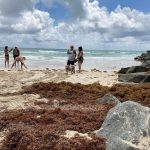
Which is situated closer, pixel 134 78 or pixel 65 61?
pixel 134 78

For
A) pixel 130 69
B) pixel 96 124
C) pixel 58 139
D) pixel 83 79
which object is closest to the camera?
pixel 58 139

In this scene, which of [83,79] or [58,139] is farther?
[83,79]

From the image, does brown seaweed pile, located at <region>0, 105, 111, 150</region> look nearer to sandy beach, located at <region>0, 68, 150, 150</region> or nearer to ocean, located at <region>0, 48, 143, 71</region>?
sandy beach, located at <region>0, 68, 150, 150</region>

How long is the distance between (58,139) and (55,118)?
1.98 meters

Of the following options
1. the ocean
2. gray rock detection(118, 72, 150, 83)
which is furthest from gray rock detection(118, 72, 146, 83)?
the ocean

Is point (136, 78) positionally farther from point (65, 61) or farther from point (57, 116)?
point (65, 61)

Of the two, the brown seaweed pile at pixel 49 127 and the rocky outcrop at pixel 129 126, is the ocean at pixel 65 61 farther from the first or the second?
the rocky outcrop at pixel 129 126

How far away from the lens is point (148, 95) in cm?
1427

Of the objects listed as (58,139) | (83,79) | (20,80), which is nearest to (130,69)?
(83,79)

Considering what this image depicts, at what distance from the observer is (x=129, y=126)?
788cm

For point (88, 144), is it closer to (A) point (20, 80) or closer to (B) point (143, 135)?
(B) point (143, 135)

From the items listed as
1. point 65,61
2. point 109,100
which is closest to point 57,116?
point 109,100

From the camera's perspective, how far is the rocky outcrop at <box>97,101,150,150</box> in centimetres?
757

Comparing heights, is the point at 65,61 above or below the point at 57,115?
below
